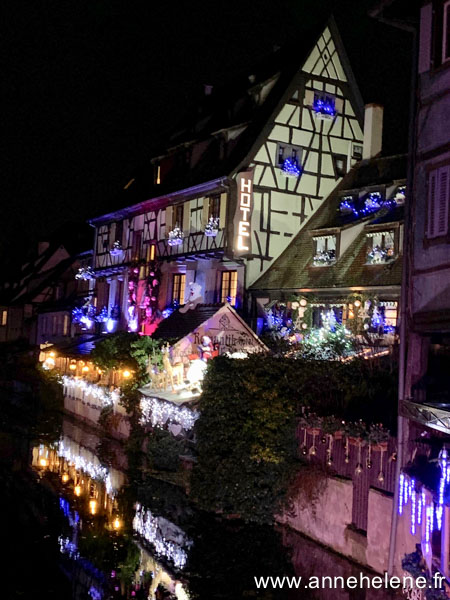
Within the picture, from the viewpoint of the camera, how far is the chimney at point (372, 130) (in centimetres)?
2897

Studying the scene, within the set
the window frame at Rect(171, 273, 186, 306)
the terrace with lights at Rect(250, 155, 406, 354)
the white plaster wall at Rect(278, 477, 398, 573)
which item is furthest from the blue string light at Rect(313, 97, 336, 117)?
the white plaster wall at Rect(278, 477, 398, 573)

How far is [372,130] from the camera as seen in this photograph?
29.4 metres

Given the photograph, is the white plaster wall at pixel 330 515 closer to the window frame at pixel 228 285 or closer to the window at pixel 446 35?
the window at pixel 446 35

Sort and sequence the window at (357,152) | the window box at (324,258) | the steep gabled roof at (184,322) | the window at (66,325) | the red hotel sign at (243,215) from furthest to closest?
the window at (66,325) → the window at (357,152) → the red hotel sign at (243,215) → the window box at (324,258) → the steep gabled roof at (184,322)

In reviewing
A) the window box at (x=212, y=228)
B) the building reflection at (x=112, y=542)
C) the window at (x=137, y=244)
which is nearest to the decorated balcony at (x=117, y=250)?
the window at (x=137, y=244)

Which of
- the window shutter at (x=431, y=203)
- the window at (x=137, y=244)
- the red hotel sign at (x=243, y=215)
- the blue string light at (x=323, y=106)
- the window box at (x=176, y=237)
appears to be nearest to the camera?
the window shutter at (x=431, y=203)

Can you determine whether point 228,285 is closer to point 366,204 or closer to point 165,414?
point 366,204

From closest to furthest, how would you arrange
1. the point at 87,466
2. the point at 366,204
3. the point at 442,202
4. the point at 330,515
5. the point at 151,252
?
the point at 442,202, the point at 330,515, the point at 87,466, the point at 366,204, the point at 151,252

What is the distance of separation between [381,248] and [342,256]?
6.94ft

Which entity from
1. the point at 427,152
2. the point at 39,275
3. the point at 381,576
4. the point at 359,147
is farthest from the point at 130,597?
the point at 39,275

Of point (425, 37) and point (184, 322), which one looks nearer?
point (425, 37)

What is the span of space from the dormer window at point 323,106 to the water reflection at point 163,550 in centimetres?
1668

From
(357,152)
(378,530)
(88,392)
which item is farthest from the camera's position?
(88,392)

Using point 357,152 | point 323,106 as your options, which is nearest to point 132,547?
point 323,106
